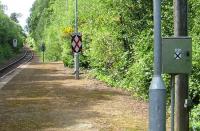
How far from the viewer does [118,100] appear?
786 inches

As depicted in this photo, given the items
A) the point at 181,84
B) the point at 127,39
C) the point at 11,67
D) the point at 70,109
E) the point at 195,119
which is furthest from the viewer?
the point at 11,67

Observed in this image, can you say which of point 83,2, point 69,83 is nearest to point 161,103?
point 69,83

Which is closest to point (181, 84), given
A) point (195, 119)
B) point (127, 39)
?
point (195, 119)

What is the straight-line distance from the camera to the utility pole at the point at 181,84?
10.0 meters

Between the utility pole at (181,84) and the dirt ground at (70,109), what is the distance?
146 inches

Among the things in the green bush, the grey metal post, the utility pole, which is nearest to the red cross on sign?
the green bush

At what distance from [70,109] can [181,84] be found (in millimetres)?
8009

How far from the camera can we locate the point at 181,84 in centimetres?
1030

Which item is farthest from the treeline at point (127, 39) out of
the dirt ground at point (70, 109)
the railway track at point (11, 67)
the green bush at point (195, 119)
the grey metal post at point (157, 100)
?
the railway track at point (11, 67)

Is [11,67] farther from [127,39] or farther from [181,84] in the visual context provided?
[181,84]

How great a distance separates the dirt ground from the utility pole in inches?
146

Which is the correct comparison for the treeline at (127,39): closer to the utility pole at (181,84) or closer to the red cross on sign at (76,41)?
the red cross on sign at (76,41)

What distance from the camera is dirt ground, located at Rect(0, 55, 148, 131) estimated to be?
578 inches

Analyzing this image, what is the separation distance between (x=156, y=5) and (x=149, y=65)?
10.6 m
